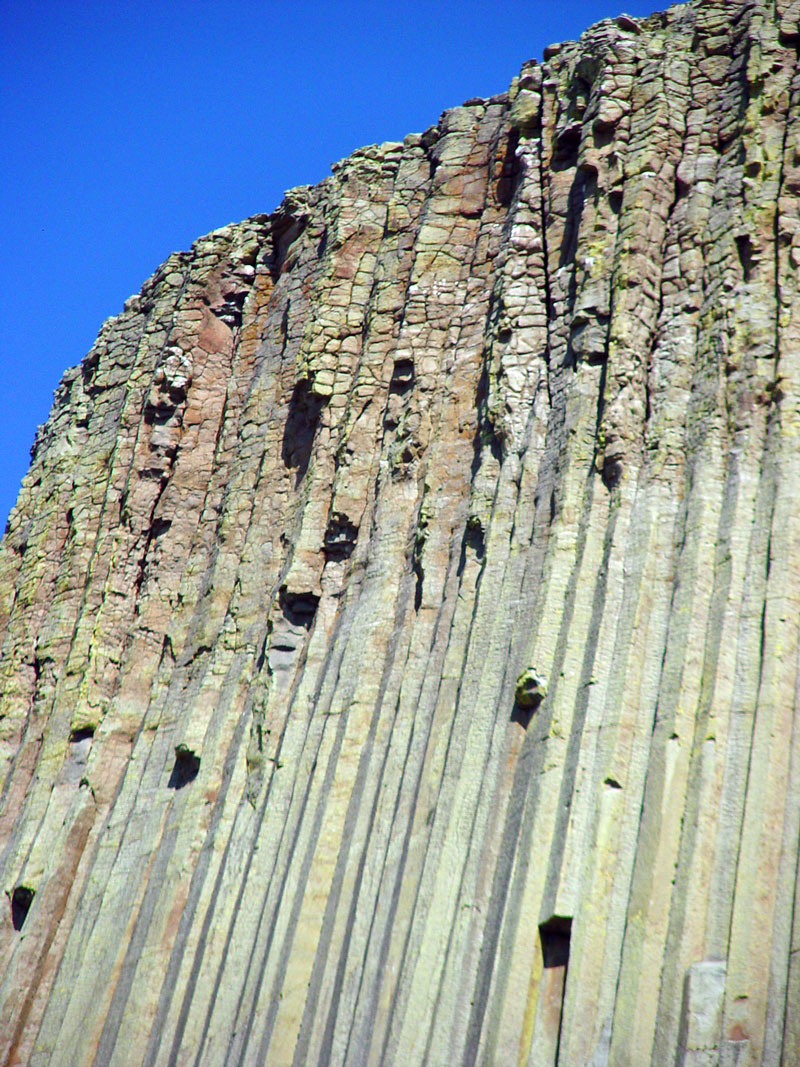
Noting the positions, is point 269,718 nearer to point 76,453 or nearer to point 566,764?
point 566,764

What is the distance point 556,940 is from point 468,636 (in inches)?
119

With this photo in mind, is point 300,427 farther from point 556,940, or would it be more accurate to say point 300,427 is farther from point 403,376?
point 556,940

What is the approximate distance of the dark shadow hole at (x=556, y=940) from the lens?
8898 mm

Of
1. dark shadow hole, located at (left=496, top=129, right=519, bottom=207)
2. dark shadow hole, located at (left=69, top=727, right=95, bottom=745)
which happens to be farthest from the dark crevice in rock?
dark shadow hole, located at (left=496, top=129, right=519, bottom=207)

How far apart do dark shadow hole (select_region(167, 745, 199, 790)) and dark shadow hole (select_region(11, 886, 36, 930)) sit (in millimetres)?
2128

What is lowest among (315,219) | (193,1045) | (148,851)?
(193,1045)

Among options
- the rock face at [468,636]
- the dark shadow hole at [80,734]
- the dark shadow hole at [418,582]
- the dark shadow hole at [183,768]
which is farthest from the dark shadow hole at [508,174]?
the dark shadow hole at [80,734]

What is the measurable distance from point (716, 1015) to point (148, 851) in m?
6.54

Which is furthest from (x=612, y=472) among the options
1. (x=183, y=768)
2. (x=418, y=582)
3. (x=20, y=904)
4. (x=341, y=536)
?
(x=20, y=904)

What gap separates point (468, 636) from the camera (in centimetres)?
1123

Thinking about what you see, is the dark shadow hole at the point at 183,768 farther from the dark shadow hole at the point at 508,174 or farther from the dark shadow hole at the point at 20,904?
the dark shadow hole at the point at 508,174

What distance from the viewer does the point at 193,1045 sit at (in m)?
10.9

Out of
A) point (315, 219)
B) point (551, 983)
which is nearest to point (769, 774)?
point (551, 983)

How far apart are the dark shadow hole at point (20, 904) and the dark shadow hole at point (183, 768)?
2.13 m
